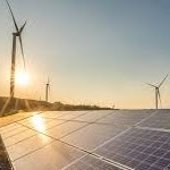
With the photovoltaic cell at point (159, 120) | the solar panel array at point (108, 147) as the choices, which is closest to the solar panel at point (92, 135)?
the solar panel array at point (108, 147)

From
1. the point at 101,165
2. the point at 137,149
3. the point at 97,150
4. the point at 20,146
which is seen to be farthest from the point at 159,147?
the point at 20,146

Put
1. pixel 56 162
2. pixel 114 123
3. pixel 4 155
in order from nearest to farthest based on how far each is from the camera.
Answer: pixel 56 162 → pixel 114 123 → pixel 4 155

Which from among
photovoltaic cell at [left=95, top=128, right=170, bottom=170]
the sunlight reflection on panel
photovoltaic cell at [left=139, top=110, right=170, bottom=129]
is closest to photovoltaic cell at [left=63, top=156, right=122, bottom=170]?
photovoltaic cell at [left=95, top=128, right=170, bottom=170]

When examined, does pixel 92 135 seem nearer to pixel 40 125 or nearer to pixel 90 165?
pixel 90 165

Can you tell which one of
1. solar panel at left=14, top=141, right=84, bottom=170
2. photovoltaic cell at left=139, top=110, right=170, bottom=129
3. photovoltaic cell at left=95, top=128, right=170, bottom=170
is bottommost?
solar panel at left=14, top=141, right=84, bottom=170

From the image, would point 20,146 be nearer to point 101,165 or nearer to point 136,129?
point 136,129

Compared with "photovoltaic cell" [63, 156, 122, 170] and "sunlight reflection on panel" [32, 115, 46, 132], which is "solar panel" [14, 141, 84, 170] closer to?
"photovoltaic cell" [63, 156, 122, 170]

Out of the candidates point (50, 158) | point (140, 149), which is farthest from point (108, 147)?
point (50, 158)

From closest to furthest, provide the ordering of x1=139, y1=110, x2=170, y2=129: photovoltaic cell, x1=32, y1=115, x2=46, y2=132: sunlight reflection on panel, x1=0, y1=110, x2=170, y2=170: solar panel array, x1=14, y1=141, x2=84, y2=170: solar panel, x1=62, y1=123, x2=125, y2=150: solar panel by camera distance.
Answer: x1=0, y1=110, x2=170, y2=170: solar panel array
x1=14, y1=141, x2=84, y2=170: solar panel
x1=139, y1=110, x2=170, y2=129: photovoltaic cell
x1=62, y1=123, x2=125, y2=150: solar panel
x1=32, y1=115, x2=46, y2=132: sunlight reflection on panel
